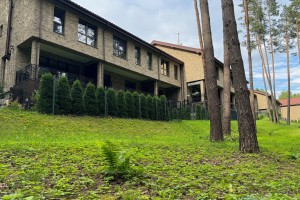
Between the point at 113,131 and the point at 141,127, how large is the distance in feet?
7.79

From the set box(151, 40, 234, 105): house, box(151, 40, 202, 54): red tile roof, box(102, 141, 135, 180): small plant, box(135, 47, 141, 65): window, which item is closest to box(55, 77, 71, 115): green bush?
box(102, 141, 135, 180): small plant

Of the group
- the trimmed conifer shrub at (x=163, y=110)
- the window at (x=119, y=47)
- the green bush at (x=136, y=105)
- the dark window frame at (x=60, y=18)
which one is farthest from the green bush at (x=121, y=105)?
the window at (x=119, y=47)

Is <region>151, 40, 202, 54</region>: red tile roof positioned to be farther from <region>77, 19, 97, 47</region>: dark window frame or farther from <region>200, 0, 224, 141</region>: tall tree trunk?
<region>200, 0, 224, 141</region>: tall tree trunk

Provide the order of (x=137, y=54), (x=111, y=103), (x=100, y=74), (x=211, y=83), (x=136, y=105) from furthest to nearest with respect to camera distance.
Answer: (x=137, y=54)
(x=100, y=74)
(x=136, y=105)
(x=111, y=103)
(x=211, y=83)

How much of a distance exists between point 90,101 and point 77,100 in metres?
0.80

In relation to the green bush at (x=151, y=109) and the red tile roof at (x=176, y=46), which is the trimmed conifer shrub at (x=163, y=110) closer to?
the green bush at (x=151, y=109)

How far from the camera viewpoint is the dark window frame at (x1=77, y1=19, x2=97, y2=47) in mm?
17923

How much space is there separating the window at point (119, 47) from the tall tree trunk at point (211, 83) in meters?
11.4

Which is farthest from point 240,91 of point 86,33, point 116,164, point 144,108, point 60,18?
point 86,33

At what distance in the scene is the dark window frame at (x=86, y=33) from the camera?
17923 mm

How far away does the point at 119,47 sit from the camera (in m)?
21.2

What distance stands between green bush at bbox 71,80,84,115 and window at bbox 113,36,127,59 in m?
7.79

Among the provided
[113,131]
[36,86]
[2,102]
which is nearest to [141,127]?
[113,131]

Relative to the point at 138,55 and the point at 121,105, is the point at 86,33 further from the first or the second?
the point at 121,105
